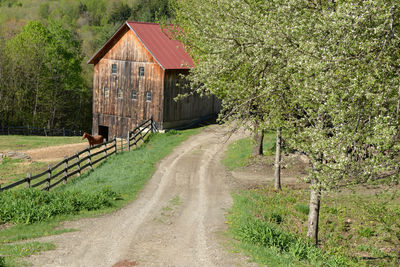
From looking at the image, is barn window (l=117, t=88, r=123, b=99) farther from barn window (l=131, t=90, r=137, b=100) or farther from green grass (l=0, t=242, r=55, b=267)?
green grass (l=0, t=242, r=55, b=267)

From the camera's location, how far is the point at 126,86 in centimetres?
4200

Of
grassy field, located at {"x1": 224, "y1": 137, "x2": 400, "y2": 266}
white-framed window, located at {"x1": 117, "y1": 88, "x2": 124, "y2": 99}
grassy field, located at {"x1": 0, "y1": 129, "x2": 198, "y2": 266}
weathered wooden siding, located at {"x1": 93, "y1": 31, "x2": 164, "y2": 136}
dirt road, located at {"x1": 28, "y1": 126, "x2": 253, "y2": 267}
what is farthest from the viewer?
white-framed window, located at {"x1": 117, "y1": 88, "x2": 124, "y2": 99}

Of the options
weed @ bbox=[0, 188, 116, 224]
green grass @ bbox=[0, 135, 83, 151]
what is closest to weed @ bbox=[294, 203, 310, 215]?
weed @ bbox=[0, 188, 116, 224]

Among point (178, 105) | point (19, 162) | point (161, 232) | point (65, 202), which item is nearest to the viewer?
point (161, 232)

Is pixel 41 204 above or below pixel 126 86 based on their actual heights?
below

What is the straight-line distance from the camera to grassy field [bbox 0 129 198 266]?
47.8ft

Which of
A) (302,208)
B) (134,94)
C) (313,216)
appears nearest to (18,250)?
(313,216)

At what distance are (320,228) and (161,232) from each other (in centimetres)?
701

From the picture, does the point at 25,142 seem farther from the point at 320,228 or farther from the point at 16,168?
the point at 320,228

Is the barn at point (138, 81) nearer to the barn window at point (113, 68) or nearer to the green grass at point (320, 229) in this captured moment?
the barn window at point (113, 68)

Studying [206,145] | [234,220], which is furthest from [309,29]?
[206,145]

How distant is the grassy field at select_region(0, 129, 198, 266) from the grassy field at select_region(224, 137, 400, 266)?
18.1 ft

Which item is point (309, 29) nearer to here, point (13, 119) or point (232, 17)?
point (232, 17)

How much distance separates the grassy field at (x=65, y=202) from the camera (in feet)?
47.8
